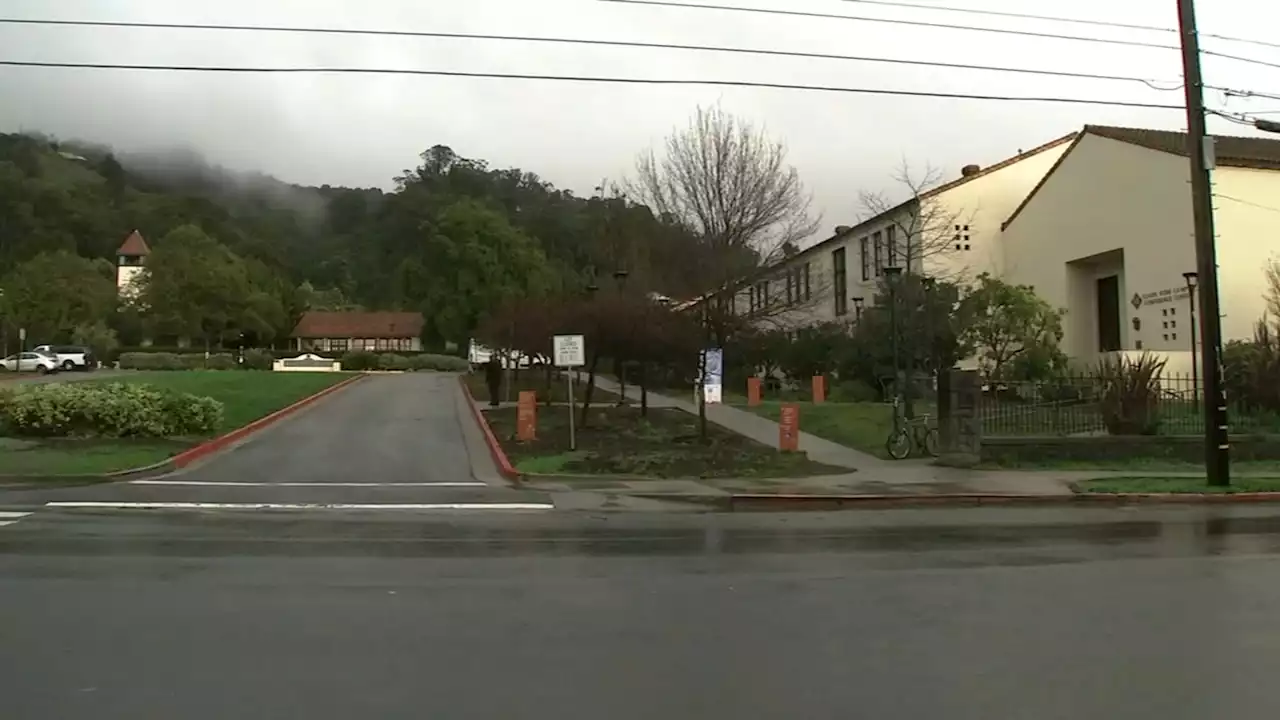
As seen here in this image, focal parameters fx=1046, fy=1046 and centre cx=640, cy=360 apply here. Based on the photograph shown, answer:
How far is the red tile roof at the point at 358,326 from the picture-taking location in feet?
348

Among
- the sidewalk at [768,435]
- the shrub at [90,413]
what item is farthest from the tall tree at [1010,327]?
the shrub at [90,413]

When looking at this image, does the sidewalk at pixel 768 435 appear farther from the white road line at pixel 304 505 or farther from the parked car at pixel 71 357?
the parked car at pixel 71 357

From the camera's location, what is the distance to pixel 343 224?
15400cm

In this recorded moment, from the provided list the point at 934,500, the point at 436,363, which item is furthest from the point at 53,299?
the point at 934,500

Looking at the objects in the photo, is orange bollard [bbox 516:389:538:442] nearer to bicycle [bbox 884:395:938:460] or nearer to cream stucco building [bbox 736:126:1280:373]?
bicycle [bbox 884:395:938:460]

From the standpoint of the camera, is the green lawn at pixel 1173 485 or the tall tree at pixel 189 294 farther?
the tall tree at pixel 189 294

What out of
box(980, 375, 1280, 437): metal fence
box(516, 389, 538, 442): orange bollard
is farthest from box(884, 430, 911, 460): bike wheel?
box(516, 389, 538, 442): orange bollard

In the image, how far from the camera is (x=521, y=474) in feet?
63.7

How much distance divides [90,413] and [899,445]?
17735 mm

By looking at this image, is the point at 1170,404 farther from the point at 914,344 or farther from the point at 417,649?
the point at 417,649

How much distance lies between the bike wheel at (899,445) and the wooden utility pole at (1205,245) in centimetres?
595

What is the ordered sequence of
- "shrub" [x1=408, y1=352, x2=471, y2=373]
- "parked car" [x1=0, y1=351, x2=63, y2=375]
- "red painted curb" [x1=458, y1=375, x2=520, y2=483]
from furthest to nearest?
"shrub" [x1=408, y1=352, x2=471, y2=373], "parked car" [x1=0, y1=351, x2=63, y2=375], "red painted curb" [x1=458, y1=375, x2=520, y2=483]

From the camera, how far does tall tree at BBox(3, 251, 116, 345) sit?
7838 centimetres

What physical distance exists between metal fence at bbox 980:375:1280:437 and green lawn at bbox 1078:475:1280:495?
11.2ft
